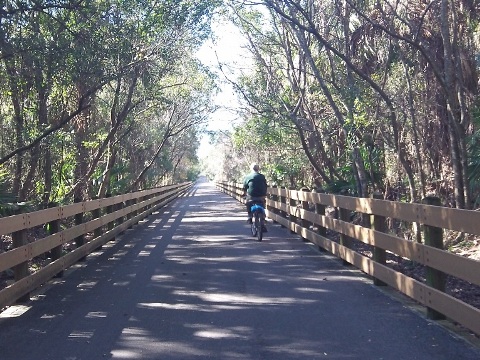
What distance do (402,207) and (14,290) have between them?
4488 millimetres

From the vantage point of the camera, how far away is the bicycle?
13.7 m

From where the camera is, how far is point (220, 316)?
6.58 m

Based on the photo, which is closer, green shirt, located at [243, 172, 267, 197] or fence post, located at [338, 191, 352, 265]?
fence post, located at [338, 191, 352, 265]

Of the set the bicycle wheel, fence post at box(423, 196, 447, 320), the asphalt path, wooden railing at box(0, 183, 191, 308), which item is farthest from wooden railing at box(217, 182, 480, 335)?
wooden railing at box(0, 183, 191, 308)

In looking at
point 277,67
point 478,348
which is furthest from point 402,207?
point 277,67

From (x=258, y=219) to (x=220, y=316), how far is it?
24.1ft

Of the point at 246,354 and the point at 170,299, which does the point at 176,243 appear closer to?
the point at 170,299

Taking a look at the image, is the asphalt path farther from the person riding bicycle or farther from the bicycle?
the person riding bicycle

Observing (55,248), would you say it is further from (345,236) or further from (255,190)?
(255,190)

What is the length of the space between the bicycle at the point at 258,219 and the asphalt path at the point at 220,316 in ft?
9.08

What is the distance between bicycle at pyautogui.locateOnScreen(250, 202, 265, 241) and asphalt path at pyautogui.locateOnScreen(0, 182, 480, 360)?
2.77 meters

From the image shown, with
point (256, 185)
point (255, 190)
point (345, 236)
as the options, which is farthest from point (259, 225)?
point (345, 236)

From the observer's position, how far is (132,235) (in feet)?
51.2

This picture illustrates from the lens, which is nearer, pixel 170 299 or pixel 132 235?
pixel 170 299
